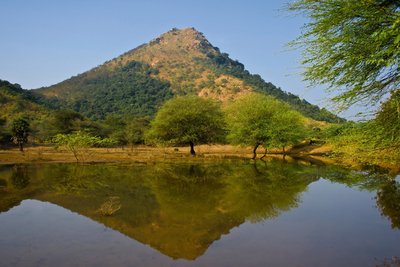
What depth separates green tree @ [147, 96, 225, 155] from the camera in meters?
61.2

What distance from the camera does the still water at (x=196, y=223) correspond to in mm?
11797

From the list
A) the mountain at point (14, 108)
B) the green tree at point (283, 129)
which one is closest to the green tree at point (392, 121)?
the green tree at point (283, 129)

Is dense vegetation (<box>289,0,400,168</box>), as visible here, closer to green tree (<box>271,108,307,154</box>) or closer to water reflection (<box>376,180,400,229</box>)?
water reflection (<box>376,180,400,229</box>)

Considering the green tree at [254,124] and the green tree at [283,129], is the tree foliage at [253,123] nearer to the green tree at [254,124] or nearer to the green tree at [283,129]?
the green tree at [254,124]

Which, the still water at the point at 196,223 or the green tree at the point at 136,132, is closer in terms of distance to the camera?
the still water at the point at 196,223

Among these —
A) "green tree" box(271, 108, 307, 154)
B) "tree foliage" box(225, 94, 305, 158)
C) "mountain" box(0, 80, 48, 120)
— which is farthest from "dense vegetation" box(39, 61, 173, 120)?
"green tree" box(271, 108, 307, 154)

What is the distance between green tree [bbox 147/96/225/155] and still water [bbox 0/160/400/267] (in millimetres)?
32728

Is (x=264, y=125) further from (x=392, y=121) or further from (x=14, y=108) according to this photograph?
(x=14, y=108)

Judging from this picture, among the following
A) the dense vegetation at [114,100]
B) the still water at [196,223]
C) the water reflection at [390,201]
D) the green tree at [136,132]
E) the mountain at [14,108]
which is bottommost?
the still water at [196,223]

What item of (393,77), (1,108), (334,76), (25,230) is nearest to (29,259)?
(25,230)

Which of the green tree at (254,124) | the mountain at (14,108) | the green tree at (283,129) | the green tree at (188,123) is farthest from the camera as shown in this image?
the mountain at (14,108)

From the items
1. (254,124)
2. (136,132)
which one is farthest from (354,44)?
(136,132)

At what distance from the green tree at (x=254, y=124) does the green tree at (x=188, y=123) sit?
3.53 m

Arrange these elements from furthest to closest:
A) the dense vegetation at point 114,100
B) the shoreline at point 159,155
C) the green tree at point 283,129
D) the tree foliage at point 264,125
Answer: the dense vegetation at point 114,100 → the tree foliage at point 264,125 → the green tree at point 283,129 → the shoreline at point 159,155
